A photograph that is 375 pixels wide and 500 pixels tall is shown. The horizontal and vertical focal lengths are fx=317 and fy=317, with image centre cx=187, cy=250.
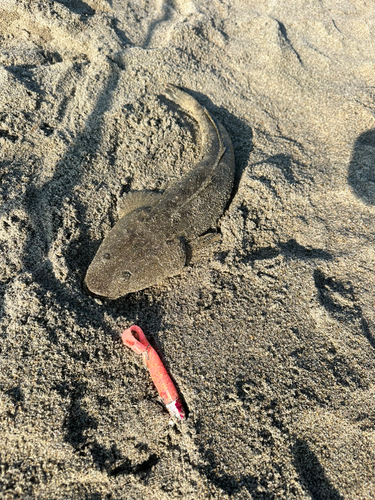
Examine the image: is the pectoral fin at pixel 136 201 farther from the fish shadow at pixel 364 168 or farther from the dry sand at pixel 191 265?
the fish shadow at pixel 364 168

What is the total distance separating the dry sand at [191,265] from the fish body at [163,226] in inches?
6.7

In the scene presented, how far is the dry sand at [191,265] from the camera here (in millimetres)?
2285

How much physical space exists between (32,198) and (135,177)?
119cm

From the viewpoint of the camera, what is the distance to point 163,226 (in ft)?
11.4

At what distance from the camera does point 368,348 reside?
109 inches

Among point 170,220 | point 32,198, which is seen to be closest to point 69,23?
point 32,198

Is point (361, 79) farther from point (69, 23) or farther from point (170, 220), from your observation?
point (69, 23)

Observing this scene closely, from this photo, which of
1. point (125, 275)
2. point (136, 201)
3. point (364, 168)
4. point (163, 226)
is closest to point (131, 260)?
point (125, 275)

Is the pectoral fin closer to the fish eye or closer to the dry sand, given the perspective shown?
the dry sand

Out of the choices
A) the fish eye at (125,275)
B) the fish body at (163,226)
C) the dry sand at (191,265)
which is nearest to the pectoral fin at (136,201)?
the fish body at (163,226)

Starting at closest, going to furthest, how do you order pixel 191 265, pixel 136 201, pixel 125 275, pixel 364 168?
pixel 125 275, pixel 191 265, pixel 136 201, pixel 364 168

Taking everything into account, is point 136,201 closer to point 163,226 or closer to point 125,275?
point 163,226

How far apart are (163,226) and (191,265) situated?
1.73ft

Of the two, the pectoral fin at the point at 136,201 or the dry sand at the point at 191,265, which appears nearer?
the dry sand at the point at 191,265
